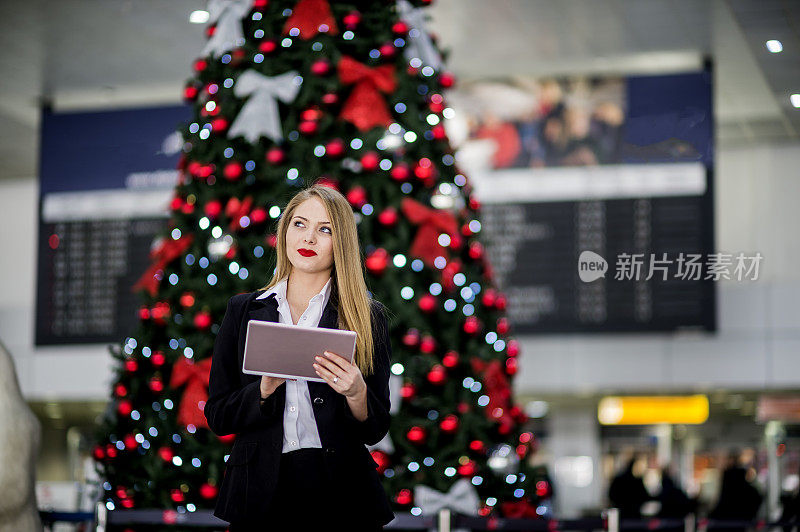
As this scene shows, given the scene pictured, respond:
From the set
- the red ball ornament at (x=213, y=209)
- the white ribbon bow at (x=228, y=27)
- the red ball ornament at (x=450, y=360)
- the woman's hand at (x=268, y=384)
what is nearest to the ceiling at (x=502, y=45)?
the white ribbon bow at (x=228, y=27)

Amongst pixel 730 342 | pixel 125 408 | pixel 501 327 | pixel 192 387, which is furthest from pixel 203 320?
pixel 730 342

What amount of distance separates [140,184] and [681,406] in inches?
304

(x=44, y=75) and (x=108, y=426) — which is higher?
(x=44, y=75)

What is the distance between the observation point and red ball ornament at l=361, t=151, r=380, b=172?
15.6ft

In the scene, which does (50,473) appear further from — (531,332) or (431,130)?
(431,130)

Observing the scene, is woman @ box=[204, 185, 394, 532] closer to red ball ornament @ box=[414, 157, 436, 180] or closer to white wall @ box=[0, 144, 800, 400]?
red ball ornament @ box=[414, 157, 436, 180]

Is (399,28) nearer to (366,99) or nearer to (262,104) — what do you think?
(366,99)

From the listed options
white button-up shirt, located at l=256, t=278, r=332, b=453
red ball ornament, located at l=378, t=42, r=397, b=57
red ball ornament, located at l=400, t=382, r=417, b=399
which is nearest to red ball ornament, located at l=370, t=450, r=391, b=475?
red ball ornament, located at l=400, t=382, r=417, b=399

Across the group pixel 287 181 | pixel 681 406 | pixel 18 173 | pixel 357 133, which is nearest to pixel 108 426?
pixel 287 181

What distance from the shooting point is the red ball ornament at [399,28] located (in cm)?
496

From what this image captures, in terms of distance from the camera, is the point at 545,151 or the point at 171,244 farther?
the point at 545,151

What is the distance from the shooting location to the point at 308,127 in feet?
15.8

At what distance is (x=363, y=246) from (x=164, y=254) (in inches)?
35.3

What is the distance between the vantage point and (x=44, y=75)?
9.41m
